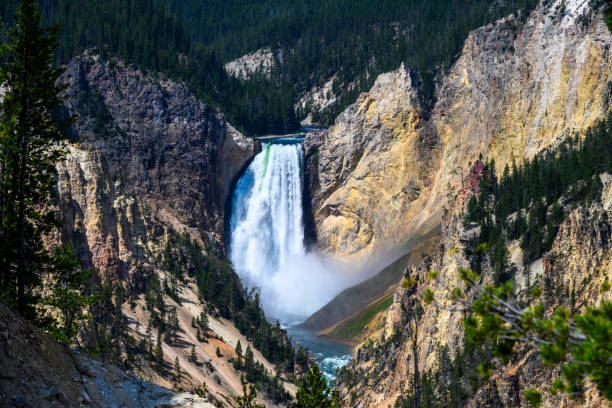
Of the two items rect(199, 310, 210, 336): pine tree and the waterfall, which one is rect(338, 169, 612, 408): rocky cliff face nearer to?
rect(199, 310, 210, 336): pine tree

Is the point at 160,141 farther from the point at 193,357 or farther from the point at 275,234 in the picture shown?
the point at 193,357

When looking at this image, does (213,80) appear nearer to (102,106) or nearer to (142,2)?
(142,2)

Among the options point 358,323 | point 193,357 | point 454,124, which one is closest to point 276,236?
point 358,323

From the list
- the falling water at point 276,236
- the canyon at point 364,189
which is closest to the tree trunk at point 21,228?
the canyon at point 364,189

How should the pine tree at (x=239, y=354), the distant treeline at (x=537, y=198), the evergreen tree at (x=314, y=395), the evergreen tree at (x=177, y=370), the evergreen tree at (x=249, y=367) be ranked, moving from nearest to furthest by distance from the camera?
1. the evergreen tree at (x=314, y=395)
2. the distant treeline at (x=537, y=198)
3. the evergreen tree at (x=177, y=370)
4. the evergreen tree at (x=249, y=367)
5. the pine tree at (x=239, y=354)

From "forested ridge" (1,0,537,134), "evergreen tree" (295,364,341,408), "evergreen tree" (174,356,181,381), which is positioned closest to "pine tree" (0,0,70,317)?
"evergreen tree" (295,364,341,408)

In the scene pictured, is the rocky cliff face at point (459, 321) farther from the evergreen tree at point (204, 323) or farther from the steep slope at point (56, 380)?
the evergreen tree at point (204, 323)
